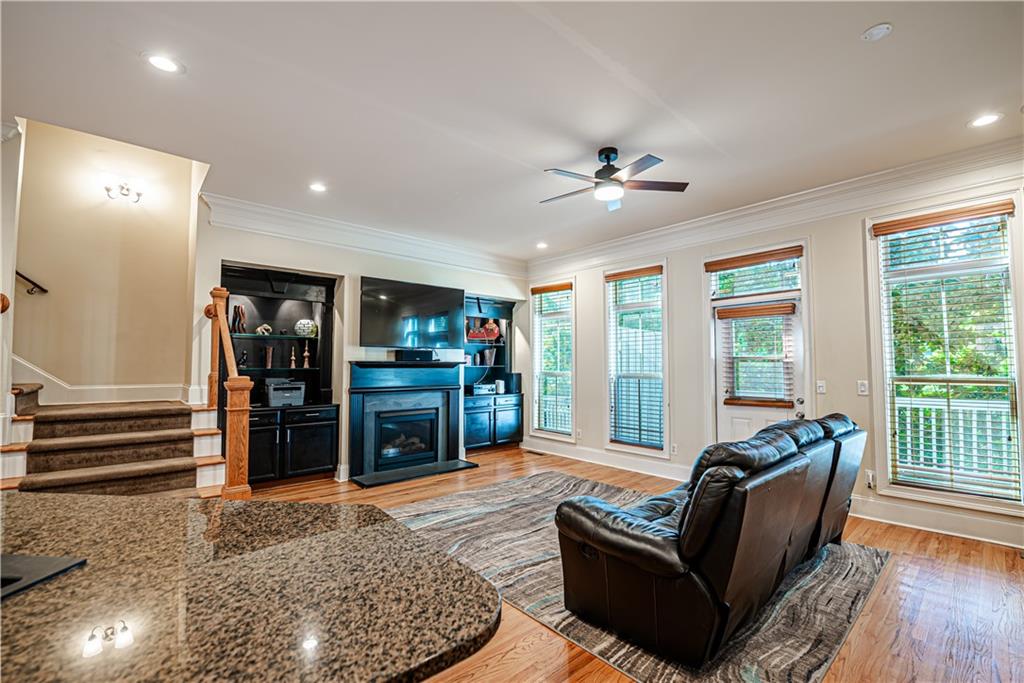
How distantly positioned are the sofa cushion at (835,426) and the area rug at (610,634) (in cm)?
90

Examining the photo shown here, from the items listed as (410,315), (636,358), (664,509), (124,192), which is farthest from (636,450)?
(124,192)

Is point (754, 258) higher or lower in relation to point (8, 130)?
lower

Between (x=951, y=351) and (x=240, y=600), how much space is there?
4.76 metres

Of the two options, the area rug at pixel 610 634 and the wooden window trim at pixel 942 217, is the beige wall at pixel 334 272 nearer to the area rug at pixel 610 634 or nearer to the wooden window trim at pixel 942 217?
the area rug at pixel 610 634

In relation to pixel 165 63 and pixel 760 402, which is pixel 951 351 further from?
pixel 165 63

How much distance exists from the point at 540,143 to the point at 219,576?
3136 millimetres

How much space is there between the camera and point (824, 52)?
2340mm

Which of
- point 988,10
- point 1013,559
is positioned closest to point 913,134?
point 988,10

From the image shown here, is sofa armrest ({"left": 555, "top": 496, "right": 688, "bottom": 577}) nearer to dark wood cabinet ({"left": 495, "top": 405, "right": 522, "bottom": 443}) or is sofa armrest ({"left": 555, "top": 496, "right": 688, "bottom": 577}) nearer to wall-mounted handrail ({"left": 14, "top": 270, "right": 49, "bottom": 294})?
dark wood cabinet ({"left": 495, "top": 405, "right": 522, "bottom": 443})

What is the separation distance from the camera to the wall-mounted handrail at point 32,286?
418 centimetres

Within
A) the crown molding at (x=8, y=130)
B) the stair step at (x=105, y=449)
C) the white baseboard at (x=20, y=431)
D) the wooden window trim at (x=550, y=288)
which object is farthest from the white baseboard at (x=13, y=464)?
the wooden window trim at (x=550, y=288)

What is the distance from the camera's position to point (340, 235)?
5215 mm

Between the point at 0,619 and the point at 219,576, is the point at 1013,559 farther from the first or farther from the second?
the point at 0,619

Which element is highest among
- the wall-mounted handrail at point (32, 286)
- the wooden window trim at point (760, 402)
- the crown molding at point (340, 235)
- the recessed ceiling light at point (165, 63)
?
the recessed ceiling light at point (165, 63)
